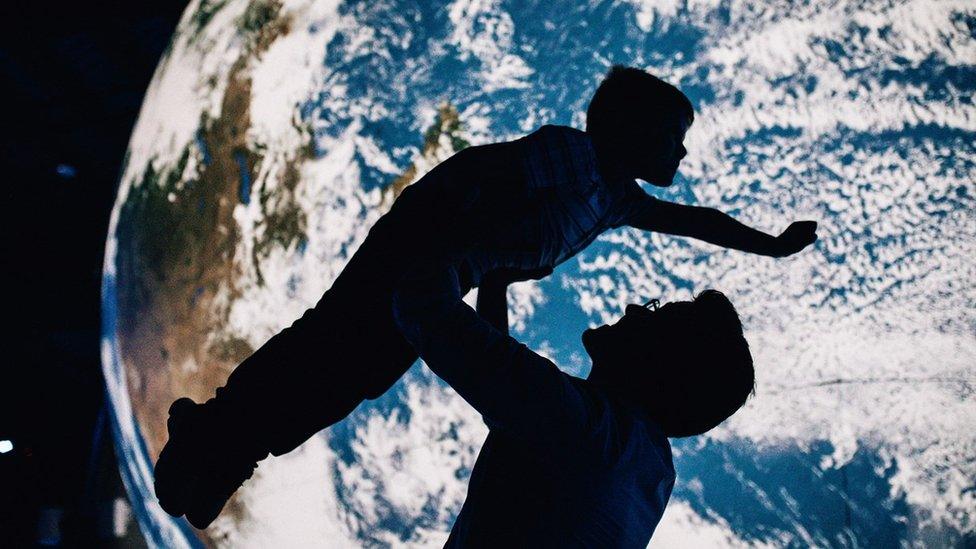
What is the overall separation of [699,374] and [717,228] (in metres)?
0.52

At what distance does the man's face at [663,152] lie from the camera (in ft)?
2.61

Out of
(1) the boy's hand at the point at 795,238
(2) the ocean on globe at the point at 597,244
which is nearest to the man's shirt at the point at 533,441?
(1) the boy's hand at the point at 795,238

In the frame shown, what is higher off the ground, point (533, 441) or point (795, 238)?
point (533, 441)

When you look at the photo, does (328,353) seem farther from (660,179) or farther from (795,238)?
(795,238)

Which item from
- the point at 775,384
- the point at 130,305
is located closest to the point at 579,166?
the point at 130,305

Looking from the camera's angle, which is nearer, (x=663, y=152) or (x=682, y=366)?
(x=682, y=366)

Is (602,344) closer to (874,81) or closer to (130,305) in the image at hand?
(130,305)

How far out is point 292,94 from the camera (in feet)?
6.59

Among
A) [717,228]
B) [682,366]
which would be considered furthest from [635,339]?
[717,228]

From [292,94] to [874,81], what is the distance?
3.36 meters

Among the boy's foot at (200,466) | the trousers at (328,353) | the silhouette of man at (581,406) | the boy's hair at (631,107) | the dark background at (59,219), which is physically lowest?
the dark background at (59,219)

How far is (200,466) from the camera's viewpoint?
0.63 meters

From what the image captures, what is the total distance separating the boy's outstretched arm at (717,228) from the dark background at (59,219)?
3001 mm

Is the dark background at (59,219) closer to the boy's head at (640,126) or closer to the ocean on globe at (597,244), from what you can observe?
the ocean on globe at (597,244)
